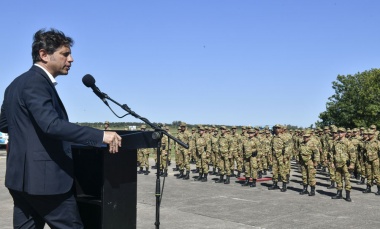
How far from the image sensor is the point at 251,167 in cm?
1437

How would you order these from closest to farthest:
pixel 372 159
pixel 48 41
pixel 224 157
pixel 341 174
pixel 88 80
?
pixel 48 41 < pixel 88 80 < pixel 341 174 < pixel 372 159 < pixel 224 157

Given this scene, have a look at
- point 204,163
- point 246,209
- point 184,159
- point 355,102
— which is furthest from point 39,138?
point 355,102

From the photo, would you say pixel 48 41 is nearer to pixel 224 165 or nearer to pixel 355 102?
pixel 224 165

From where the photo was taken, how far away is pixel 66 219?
2.89 m

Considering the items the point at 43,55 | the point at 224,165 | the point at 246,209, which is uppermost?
the point at 43,55

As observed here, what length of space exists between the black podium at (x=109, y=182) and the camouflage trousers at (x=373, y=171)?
37.0ft

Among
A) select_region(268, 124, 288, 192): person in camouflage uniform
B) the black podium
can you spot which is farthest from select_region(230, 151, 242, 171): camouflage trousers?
the black podium

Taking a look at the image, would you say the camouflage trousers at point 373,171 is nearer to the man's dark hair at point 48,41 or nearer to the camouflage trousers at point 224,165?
the camouflage trousers at point 224,165

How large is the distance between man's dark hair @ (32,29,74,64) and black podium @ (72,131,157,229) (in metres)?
0.72

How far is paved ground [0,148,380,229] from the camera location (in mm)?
8062

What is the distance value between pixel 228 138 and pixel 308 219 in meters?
7.51

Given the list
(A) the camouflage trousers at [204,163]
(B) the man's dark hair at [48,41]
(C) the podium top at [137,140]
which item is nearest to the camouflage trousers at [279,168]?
(A) the camouflage trousers at [204,163]

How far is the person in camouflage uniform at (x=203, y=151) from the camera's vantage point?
15.9 m

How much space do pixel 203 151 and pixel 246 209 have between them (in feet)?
22.4
